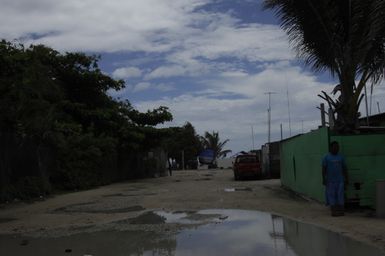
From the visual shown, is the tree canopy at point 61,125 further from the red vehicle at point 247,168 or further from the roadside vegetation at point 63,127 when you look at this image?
the red vehicle at point 247,168

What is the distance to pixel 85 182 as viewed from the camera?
30266 mm

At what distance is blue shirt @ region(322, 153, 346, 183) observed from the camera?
14325 mm

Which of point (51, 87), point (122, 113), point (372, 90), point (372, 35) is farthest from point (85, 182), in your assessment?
point (372, 35)

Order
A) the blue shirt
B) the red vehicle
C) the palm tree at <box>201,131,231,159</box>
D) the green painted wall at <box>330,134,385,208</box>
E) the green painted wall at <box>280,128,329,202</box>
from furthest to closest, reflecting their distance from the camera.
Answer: the palm tree at <box>201,131,231,159</box>
the red vehicle
the green painted wall at <box>280,128,329,202</box>
the green painted wall at <box>330,134,385,208</box>
the blue shirt

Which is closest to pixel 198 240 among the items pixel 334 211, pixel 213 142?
pixel 334 211

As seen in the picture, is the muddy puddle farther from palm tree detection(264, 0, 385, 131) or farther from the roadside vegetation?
the roadside vegetation

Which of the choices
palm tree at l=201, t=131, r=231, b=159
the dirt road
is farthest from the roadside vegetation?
palm tree at l=201, t=131, r=231, b=159

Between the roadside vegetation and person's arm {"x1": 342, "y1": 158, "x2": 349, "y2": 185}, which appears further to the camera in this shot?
the roadside vegetation

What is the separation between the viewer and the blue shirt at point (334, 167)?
14.3 meters

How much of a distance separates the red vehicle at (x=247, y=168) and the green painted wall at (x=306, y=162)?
11711mm

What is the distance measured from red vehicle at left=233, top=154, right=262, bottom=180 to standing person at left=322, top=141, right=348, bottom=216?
22908mm

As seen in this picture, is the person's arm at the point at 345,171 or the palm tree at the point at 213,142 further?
the palm tree at the point at 213,142

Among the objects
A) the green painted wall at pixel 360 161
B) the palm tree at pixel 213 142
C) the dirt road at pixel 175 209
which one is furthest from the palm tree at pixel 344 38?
the palm tree at pixel 213 142

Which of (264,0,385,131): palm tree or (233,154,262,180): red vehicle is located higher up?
(264,0,385,131): palm tree
